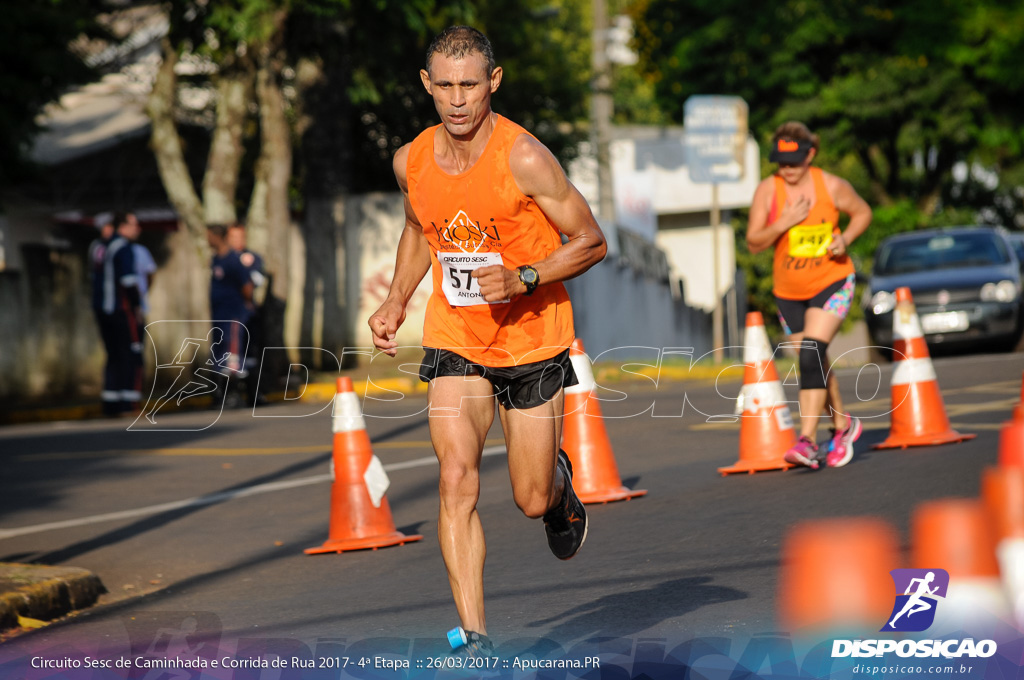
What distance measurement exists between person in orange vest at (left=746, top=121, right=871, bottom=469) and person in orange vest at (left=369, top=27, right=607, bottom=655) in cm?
369

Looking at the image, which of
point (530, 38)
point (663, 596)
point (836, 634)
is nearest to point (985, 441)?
point (663, 596)

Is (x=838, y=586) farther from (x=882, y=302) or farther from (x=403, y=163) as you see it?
(x=882, y=302)

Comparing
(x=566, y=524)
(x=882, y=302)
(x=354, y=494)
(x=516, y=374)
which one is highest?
(x=882, y=302)

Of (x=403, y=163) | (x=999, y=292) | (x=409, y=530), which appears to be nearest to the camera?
(x=403, y=163)

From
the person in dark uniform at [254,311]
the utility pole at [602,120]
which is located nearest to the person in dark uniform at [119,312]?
the person in dark uniform at [254,311]

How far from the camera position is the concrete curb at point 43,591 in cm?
607

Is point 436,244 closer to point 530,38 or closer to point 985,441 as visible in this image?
point 985,441

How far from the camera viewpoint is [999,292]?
18.3 m

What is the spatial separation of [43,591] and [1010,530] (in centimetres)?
434

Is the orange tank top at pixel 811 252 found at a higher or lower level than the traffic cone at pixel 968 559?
higher

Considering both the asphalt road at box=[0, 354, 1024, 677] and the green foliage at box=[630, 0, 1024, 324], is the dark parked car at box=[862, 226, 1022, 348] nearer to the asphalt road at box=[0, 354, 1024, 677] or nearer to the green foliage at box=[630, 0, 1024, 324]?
the asphalt road at box=[0, 354, 1024, 677]

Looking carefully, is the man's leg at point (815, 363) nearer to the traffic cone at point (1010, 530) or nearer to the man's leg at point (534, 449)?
the man's leg at point (534, 449)

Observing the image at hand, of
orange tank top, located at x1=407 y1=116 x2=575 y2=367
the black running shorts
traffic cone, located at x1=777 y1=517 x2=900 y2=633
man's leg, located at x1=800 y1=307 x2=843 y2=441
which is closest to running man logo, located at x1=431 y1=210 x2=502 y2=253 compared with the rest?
orange tank top, located at x1=407 y1=116 x2=575 y2=367

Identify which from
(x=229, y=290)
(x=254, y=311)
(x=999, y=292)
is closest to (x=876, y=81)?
(x=999, y=292)
